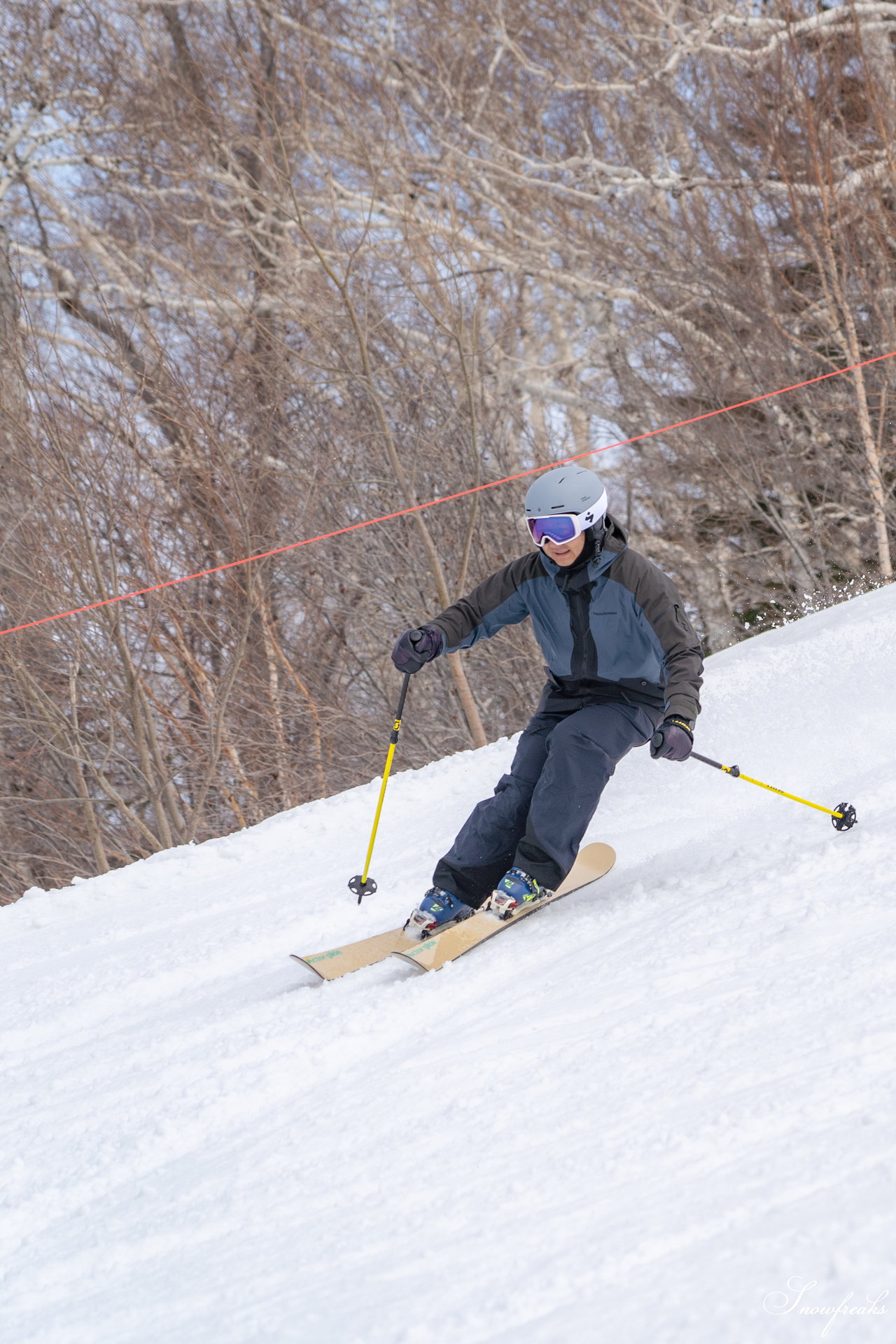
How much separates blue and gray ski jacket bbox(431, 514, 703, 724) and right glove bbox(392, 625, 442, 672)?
4 centimetres

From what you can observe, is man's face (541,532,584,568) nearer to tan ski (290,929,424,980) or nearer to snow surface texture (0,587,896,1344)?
snow surface texture (0,587,896,1344)

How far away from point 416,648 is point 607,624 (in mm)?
583

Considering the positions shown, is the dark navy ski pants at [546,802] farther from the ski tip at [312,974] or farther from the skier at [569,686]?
the ski tip at [312,974]

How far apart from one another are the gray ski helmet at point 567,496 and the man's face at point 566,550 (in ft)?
0.19

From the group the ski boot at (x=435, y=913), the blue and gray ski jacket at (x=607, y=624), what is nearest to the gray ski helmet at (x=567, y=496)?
the blue and gray ski jacket at (x=607, y=624)

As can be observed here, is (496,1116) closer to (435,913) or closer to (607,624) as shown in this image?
(435,913)

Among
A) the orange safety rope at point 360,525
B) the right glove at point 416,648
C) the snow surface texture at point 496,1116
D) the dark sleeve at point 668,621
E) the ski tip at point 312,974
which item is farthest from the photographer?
the orange safety rope at point 360,525

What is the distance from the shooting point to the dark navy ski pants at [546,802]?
2.81 m

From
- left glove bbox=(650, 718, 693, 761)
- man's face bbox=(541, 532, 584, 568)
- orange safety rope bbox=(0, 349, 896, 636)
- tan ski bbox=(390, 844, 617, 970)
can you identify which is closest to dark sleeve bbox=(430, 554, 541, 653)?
man's face bbox=(541, 532, 584, 568)

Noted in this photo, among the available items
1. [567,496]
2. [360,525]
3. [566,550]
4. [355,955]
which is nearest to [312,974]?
[355,955]

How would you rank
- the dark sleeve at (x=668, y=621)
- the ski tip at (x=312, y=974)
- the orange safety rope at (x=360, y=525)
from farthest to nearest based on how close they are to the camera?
the orange safety rope at (x=360, y=525) → the dark sleeve at (x=668, y=621) → the ski tip at (x=312, y=974)

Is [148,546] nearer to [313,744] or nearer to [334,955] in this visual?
[313,744]

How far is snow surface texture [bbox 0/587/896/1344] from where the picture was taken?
1.32 metres

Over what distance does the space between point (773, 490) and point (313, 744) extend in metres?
5.49
